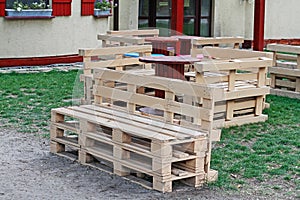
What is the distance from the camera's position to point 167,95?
6340 mm

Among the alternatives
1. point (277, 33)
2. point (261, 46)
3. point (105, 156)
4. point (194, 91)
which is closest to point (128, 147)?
point (105, 156)

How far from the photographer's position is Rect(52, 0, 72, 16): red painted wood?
1401cm

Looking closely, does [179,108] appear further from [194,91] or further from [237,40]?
[237,40]

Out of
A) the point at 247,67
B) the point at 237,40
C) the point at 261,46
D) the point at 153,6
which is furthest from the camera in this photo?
the point at 153,6

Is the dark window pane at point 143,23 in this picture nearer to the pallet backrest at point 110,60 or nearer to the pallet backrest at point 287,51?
the pallet backrest at point 287,51

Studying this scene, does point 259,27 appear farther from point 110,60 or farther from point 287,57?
point 110,60

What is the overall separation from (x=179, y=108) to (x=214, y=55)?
379 cm

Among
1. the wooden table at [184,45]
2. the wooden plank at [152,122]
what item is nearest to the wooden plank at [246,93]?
the wooden plank at [152,122]

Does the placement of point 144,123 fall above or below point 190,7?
below

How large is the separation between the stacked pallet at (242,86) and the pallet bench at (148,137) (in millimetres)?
1647

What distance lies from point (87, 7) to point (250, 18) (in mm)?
6173

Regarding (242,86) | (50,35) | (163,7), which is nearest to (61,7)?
(50,35)

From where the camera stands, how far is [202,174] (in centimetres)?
595

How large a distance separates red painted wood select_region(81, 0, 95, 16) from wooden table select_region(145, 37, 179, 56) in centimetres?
391
